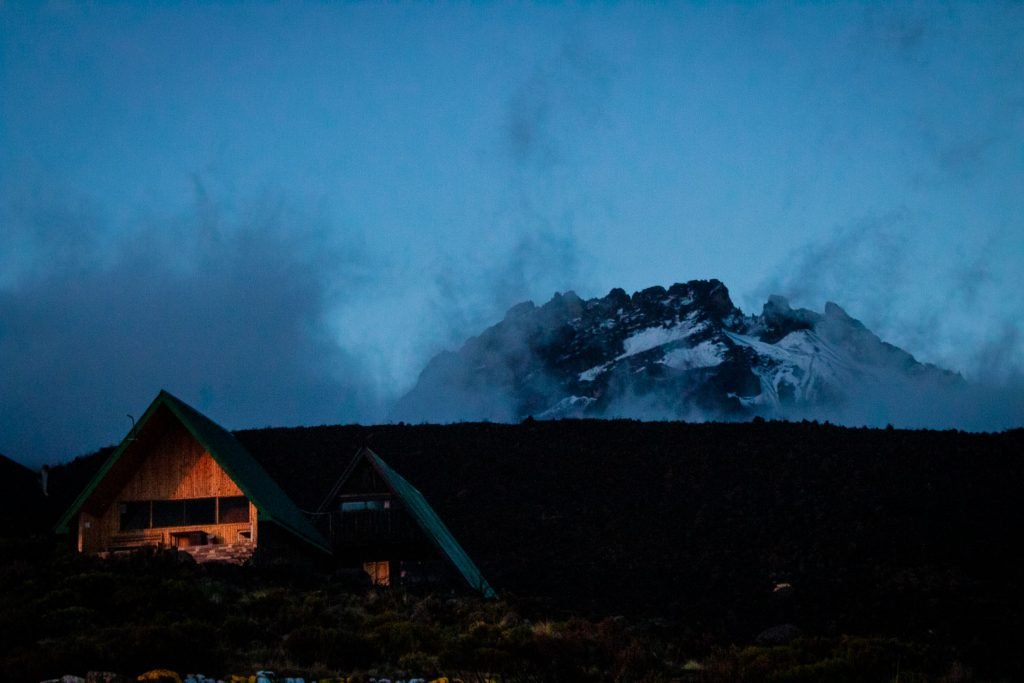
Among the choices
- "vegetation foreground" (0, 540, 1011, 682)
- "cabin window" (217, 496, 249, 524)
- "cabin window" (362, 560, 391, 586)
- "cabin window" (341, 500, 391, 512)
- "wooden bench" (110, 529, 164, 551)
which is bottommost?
"vegetation foreground" (0, 540, 1011, 682)

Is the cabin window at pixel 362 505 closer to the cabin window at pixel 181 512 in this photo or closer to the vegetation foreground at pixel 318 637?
the cabin window at pixel 181 512

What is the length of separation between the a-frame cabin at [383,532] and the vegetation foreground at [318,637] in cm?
722

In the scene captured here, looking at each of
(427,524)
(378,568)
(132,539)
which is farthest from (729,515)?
(132,539)

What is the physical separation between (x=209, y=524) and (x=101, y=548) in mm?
2960

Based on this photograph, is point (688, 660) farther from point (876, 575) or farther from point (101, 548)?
point (876, 575)

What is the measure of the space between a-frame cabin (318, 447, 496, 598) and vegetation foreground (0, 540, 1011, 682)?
7.22 m

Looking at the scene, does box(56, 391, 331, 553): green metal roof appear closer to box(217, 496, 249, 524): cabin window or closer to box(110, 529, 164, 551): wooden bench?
box(217, 496, 249, 524): cabin window

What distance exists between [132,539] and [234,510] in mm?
2878

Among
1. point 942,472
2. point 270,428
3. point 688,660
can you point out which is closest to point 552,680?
point 688,660

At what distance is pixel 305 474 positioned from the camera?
215ft

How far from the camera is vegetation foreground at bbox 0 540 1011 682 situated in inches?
775

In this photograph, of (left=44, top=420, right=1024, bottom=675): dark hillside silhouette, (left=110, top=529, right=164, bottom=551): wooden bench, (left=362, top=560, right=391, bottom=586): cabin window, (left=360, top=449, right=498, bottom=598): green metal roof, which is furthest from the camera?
(left=44, top=420, right=1024, bottom=675): dark hillside silhouette

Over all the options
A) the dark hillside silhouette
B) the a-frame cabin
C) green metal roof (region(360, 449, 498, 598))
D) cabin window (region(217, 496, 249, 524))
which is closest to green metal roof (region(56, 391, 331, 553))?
cabin window (region(217, 496, 249, 524))

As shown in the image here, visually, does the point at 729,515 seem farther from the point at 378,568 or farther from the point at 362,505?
the point at 362,505
